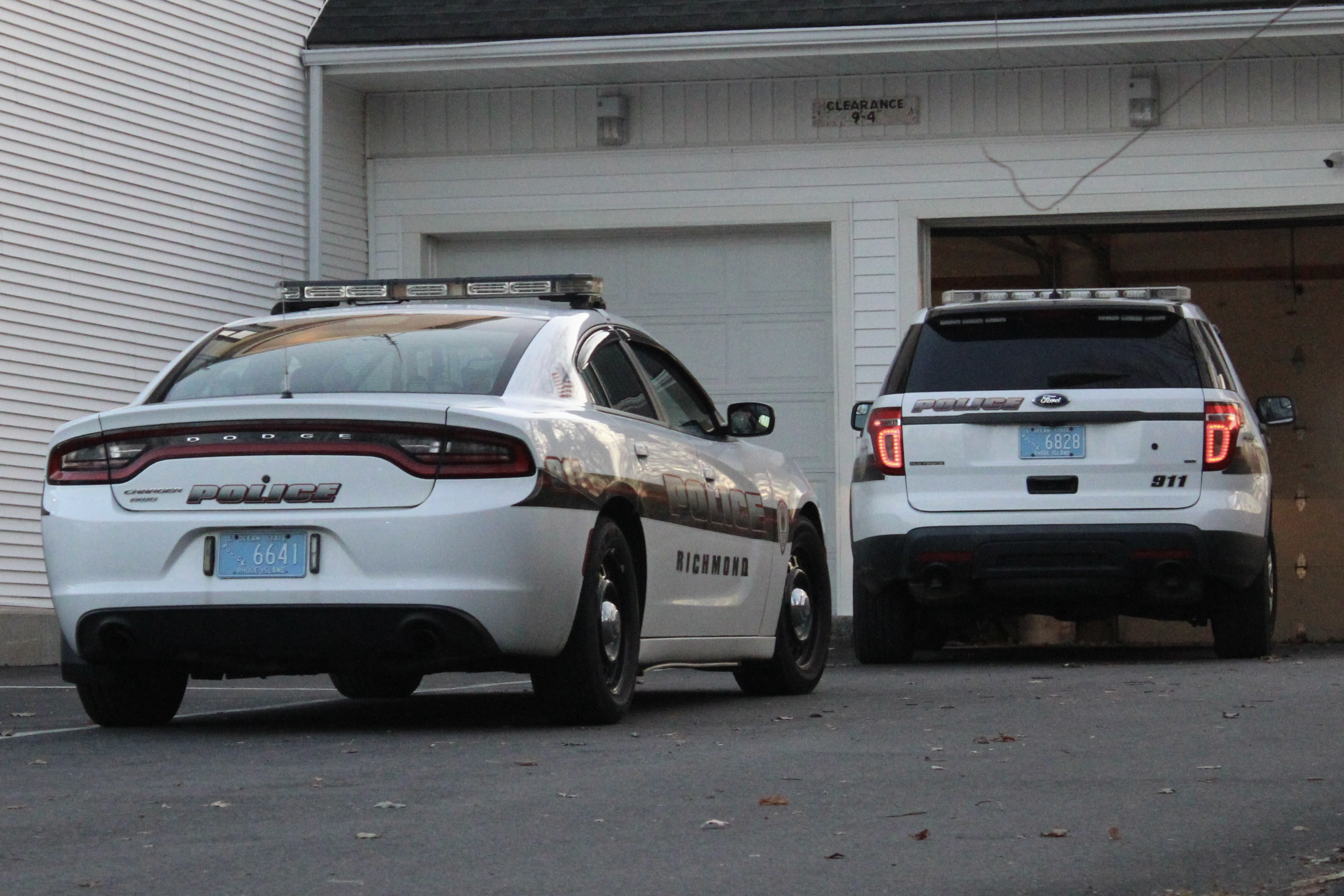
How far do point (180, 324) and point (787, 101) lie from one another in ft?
16.2

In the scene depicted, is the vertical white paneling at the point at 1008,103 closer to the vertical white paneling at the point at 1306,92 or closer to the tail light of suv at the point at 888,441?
the vertical white paneling at the point at 1306,92

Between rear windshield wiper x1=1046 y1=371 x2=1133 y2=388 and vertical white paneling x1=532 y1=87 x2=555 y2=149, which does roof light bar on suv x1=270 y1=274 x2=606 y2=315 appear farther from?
vertical white paneling x1=532 y1=87 x2=555 y2=149

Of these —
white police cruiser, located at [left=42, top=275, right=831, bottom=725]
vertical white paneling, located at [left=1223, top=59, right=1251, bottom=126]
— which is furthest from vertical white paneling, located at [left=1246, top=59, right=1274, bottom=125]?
white police cruiser, located at [left=42, top=275, right=831, bottom=725]

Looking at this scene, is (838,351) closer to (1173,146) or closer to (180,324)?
(1173,146)

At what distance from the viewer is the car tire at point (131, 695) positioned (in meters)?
7.63

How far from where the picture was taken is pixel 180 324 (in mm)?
15820

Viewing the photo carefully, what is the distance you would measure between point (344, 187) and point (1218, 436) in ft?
29.6

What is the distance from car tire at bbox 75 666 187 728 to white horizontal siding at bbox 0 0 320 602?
20.4ft

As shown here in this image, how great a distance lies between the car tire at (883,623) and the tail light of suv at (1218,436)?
1.67 m

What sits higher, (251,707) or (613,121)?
(613,121)

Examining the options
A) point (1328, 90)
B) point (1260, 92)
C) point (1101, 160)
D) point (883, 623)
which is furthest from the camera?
point (1101, 160)

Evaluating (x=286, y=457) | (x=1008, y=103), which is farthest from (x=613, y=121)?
(x=286, y=457)

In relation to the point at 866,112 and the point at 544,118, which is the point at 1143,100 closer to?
the point at 866,112

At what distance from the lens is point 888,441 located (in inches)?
449
